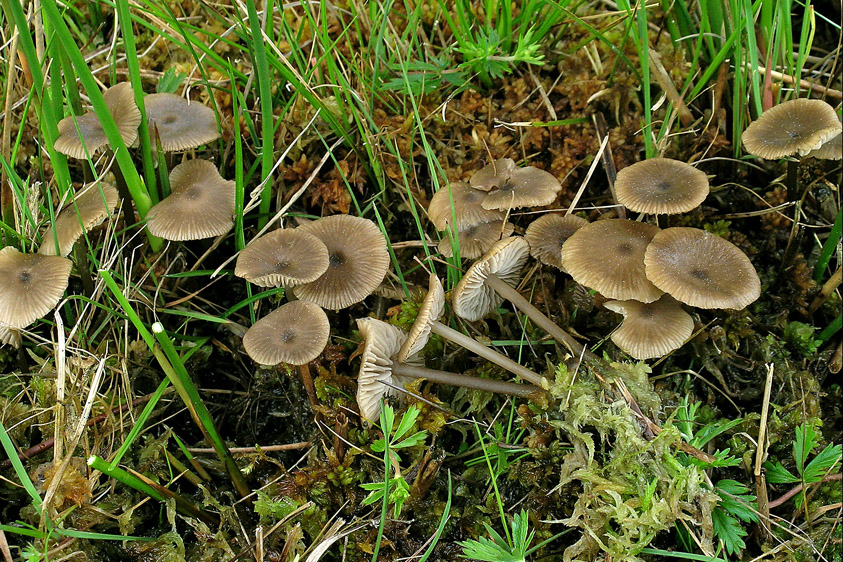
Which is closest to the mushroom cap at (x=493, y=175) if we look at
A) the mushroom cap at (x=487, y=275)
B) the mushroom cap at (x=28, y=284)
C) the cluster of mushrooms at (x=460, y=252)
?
the cluster of mushrooms at (x=460, y=252)

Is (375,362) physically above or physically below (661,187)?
below

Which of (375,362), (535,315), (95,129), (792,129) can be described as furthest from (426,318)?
(792,129)

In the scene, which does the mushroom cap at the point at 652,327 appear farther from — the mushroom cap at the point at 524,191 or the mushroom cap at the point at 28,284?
the mushroom cap at the point at 28,284

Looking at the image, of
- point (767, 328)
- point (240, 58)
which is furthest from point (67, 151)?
point (767, 328)

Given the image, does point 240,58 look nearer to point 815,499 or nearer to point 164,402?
point 164,402

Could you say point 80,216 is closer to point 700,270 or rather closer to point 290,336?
point 290,336
